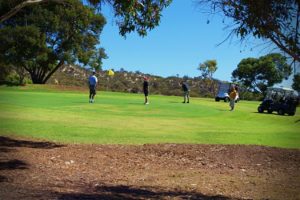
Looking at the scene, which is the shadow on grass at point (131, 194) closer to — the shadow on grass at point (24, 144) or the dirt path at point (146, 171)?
the dirt path at point (146, 171)

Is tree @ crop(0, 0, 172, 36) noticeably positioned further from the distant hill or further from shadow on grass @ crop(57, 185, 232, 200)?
the distant hill

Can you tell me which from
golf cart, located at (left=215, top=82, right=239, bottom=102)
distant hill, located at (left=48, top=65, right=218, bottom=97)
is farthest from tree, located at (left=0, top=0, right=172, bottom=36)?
distant hill, located at (left=48, top=65, right=218, bottom=97)

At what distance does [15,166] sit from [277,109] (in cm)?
2351

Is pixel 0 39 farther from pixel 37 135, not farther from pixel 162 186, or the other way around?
A: pixel 162 186

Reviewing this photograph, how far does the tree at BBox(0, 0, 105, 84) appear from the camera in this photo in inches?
1794

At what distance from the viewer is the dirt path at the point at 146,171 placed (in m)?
7.86

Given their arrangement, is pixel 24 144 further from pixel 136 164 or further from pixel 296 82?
pixel 296 82

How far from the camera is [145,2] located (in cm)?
1216

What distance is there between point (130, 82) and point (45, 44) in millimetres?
19822

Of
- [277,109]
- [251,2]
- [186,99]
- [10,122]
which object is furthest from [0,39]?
[251,2]

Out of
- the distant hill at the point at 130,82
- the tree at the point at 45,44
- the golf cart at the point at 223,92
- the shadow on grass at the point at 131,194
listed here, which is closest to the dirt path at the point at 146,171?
the shadow on grass at the point at 131,194

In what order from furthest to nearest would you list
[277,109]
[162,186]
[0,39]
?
[0,39]
[277,109]
[162,186]

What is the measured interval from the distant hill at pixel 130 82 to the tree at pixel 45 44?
6.17 m

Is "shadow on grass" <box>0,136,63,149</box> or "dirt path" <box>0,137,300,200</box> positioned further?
"shadow on grass" <box>0,136,63,149</box>
